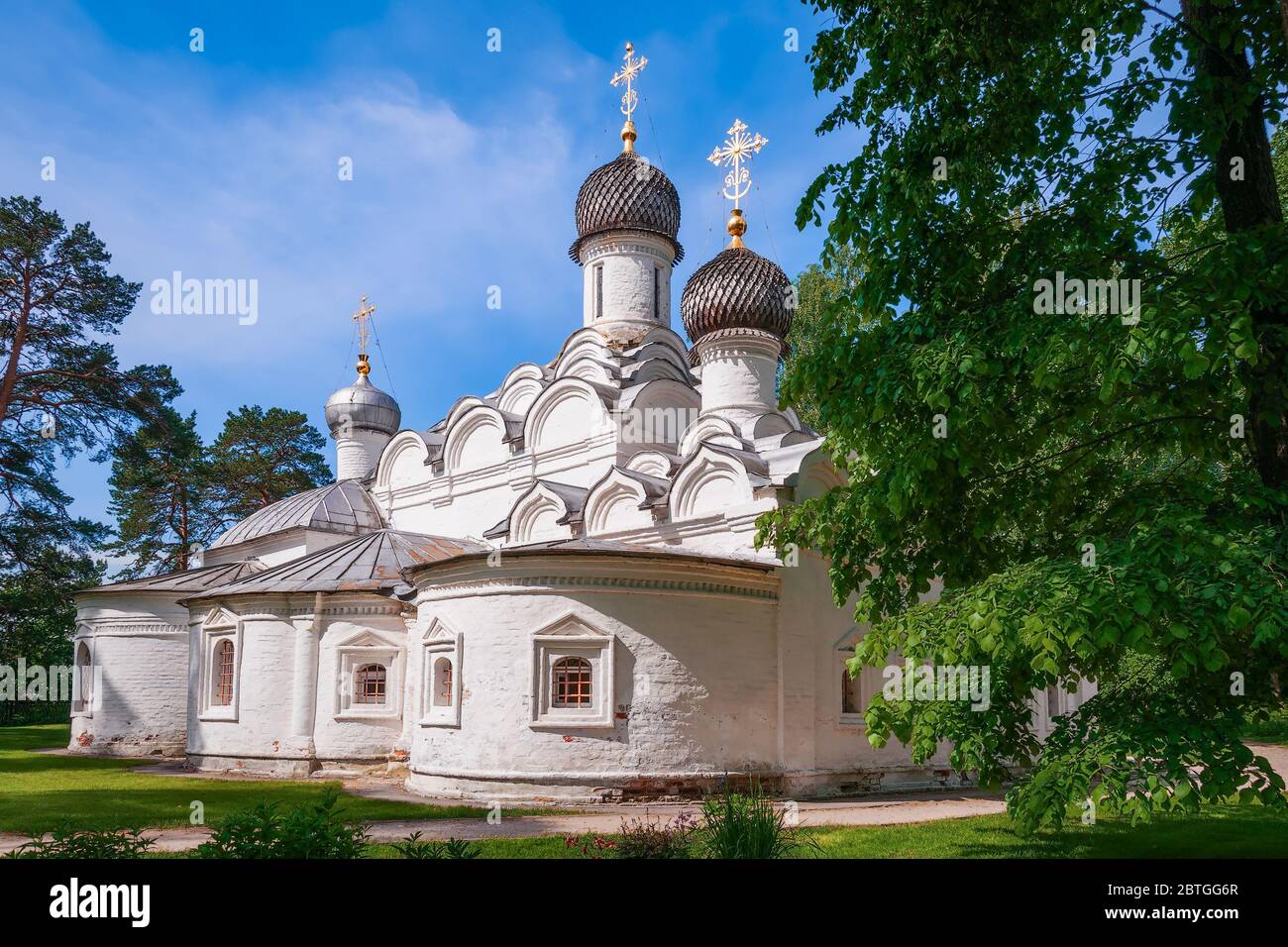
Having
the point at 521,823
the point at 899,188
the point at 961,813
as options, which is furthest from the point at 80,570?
the point at 899,188

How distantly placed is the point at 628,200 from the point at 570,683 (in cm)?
1127

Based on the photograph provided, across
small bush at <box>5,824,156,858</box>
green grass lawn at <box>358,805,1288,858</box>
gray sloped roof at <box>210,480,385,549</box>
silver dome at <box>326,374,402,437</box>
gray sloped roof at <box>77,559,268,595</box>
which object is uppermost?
silver dome at <box>326,374,402,437</box>

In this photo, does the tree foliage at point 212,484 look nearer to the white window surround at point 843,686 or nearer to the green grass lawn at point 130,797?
the green grass lawn at point 130,797

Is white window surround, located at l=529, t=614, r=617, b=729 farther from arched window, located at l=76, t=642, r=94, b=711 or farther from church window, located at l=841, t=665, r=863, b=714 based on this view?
arched window, located at l=76, t=642, r=94, b=711

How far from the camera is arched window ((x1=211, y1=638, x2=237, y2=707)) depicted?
15648mm

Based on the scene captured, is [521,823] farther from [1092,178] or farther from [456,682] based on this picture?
[1092,178]

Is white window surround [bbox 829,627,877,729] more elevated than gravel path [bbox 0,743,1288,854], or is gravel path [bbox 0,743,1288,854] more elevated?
white window surround [bbox 829,627,877,729]

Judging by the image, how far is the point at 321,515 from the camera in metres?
20.6

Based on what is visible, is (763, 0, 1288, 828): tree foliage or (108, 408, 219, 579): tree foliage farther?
(108, 408, 219, 579): tree foliage

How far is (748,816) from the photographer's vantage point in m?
6.76

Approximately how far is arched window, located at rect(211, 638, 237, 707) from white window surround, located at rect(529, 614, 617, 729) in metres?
6.27

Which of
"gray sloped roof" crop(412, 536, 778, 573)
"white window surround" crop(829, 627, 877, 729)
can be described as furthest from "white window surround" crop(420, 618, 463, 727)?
"white window surround" crop(829, 627, 877, 729)

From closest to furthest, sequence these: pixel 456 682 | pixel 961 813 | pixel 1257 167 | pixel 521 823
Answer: pixel 1257 167
pixel 521 823
pixel 961 813
pixel 456 682

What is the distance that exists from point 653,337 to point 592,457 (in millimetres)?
3587
